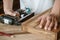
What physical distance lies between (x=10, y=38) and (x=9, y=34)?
0.12 ft

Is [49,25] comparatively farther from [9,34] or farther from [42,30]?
[9,34]

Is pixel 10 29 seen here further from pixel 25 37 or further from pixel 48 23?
pixel 48 23

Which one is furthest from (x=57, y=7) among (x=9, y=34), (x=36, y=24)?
(x=9, y=34)

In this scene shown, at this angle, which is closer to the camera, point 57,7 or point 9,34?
point 9,34

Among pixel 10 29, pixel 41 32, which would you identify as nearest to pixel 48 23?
pixel 41 32

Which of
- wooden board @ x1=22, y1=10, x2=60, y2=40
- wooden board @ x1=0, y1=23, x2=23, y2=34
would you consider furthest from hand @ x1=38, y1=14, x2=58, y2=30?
wooden board @ x1=0, y1=23, x2=23, y2=34

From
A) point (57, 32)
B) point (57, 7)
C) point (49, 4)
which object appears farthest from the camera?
point (49, 4)

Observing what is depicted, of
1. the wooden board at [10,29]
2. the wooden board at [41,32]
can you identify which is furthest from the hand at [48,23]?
the wooden board at [10,29]

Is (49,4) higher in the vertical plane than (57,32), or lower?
higher

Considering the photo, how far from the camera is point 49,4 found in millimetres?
1358

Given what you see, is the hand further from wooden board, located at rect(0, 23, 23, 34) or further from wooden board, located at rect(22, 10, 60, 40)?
wooden board, located at rect(0, 23, 23, 34)

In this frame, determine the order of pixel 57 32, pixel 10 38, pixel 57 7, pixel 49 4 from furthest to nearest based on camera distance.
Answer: pixel 49 4, pixel 57 7, pixel 10 38, pixel 57 32

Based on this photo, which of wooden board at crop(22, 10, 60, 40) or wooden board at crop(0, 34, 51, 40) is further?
wooden board at crop(0, 34, 51, 40)

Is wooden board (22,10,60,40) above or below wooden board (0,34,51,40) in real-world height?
above
